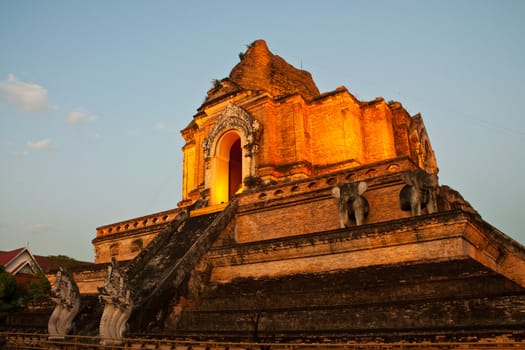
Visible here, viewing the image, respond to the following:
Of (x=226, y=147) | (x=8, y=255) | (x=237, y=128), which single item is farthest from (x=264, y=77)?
(x=8, y=255)

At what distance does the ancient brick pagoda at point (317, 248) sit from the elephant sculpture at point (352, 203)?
1.5 inches

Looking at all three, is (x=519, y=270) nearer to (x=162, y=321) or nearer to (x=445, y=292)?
(x=445, y=292)

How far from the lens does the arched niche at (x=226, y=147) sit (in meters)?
20.0

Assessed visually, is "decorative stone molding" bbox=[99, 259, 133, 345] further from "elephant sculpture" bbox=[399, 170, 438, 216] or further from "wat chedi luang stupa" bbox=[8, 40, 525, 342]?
"elephant sculpture" bbox=[399, 170, 438, 216]

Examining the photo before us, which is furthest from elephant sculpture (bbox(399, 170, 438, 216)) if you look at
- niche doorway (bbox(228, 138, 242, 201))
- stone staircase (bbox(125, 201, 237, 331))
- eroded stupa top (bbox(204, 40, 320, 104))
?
niche doorway (bbox(228, 138, 242, 201))

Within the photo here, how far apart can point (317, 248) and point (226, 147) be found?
11.7 m

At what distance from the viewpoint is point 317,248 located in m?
11.3

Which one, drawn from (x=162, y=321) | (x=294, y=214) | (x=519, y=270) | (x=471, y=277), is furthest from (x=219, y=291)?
(x=519, y=270)

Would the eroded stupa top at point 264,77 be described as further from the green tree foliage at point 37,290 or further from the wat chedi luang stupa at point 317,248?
the green tree foliage at point 37,290

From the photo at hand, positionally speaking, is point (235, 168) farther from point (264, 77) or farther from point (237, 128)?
point (264, 77)

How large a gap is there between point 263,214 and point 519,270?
7664 mm

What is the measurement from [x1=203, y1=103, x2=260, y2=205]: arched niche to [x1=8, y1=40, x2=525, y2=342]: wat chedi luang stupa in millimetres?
63

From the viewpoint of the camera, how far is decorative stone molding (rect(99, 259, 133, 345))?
10.7 m

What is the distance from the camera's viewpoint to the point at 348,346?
281 inches
